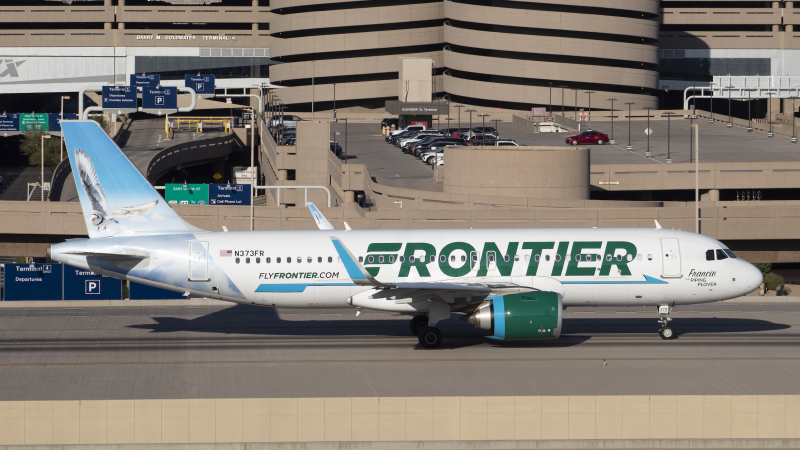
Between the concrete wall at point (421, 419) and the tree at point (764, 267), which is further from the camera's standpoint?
the tree at point (764, 267)

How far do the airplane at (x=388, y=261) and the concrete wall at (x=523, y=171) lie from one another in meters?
27.2

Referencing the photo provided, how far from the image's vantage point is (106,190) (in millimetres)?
36188

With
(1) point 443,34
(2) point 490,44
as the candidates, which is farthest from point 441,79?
(2) point 490,44

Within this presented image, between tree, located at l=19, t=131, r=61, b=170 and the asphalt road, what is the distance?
251 ft

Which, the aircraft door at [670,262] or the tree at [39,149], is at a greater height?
the tree at [39,149]

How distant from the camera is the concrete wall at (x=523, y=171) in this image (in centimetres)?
6322

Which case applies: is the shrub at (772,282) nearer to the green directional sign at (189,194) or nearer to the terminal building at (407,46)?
the green directional sign at (189,194)

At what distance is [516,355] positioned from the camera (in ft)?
114

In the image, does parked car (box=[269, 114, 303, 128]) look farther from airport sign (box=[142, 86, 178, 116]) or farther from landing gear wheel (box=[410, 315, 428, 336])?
landing gear wheel (box=[410, 315, 428, 336])

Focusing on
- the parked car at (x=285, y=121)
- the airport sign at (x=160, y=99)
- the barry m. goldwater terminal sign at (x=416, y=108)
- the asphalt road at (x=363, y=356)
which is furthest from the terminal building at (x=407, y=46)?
the asphalt road at (x=363, y=356)

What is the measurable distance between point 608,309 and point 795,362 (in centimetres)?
1296

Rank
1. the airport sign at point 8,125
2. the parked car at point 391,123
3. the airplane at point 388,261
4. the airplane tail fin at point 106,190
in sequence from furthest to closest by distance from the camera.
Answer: the parked car at point 391,123, the airport sign at point 8,125, the airplane tail fin at point 106,190, the airplane at point 388,261

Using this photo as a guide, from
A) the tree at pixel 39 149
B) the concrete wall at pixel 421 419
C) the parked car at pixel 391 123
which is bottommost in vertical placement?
the concrete wall at pixel 421 419

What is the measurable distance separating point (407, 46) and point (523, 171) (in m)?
100
